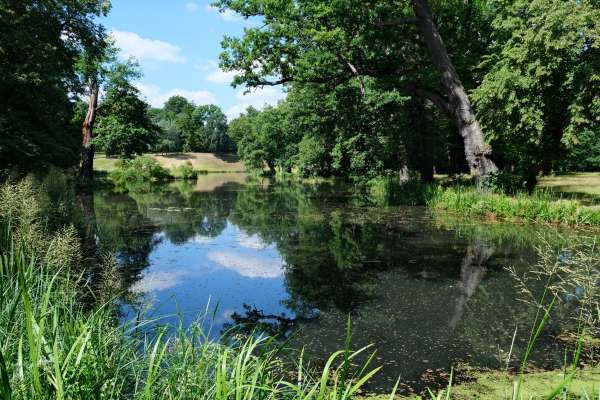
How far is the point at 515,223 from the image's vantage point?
534 inches

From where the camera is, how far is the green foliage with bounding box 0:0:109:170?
13.3 meters

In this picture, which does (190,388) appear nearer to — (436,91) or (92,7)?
(436,91)

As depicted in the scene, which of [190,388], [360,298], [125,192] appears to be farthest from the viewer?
[125,192]

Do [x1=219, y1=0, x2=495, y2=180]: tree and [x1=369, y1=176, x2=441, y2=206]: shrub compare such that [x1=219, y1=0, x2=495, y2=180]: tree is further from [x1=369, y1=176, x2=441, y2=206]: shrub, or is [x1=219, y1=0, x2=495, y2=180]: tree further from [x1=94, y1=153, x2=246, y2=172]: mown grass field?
[x1=94, y1=153, x2=246, y2=172]: mown grass field

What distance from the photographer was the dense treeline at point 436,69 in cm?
1420

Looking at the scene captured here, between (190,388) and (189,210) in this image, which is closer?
(190,388)

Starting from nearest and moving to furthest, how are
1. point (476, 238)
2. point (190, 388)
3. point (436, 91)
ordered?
point (190, 388)
point (476, 238)
point (436, 91)

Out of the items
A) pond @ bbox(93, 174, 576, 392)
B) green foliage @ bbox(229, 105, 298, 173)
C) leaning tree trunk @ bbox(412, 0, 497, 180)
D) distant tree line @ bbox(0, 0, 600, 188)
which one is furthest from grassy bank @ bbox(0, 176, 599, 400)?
green foliage @ bbox(229, 105, 298, 173)

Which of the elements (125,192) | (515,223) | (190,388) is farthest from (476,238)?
(125,192)

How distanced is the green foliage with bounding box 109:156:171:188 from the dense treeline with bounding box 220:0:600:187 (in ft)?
66.3

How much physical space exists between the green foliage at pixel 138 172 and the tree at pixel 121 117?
143 centimetres

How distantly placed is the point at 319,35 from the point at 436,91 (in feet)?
20.6

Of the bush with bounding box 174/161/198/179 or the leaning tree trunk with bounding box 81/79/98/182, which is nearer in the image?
the leaning tree trunk with bounding box 81/79/98/182

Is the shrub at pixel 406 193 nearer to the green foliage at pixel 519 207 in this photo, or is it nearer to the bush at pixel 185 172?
the green foliage at pixel 519 207
